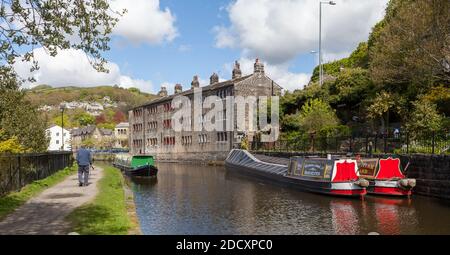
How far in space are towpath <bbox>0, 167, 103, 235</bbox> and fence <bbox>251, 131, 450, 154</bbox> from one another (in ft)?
55.1

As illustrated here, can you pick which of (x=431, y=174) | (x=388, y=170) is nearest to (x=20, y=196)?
(x=388, y=170)

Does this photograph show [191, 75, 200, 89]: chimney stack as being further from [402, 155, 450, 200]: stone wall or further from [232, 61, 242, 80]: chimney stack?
[402, 155, 450, 200]: stone wall

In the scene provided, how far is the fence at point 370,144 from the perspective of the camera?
74.6ft

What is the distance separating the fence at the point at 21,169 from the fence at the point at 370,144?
18.5 meters

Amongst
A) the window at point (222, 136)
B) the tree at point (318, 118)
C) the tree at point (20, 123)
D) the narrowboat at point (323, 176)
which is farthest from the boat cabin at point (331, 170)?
the window at point (222, 136)

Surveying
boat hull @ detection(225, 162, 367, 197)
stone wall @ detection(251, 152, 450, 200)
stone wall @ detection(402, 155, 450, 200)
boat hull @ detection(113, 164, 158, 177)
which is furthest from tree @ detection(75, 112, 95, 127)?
stone wall @ detection(402, 155, 450, 200)

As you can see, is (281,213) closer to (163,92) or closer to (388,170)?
(388,170)

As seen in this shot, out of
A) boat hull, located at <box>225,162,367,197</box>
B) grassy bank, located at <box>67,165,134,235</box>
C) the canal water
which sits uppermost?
grassy bank, located at <box>67,165,134,235</box>

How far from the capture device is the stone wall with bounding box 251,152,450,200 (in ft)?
64.6

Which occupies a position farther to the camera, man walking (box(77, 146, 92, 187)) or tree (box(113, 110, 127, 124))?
tree (box(113, 110, 127, 124))

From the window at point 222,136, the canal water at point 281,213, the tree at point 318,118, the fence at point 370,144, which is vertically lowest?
the canal water at point 281,213

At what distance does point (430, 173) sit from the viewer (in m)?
20.7

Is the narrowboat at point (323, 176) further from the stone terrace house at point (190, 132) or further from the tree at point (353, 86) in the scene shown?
the stone terrace house at point (190, 132)
